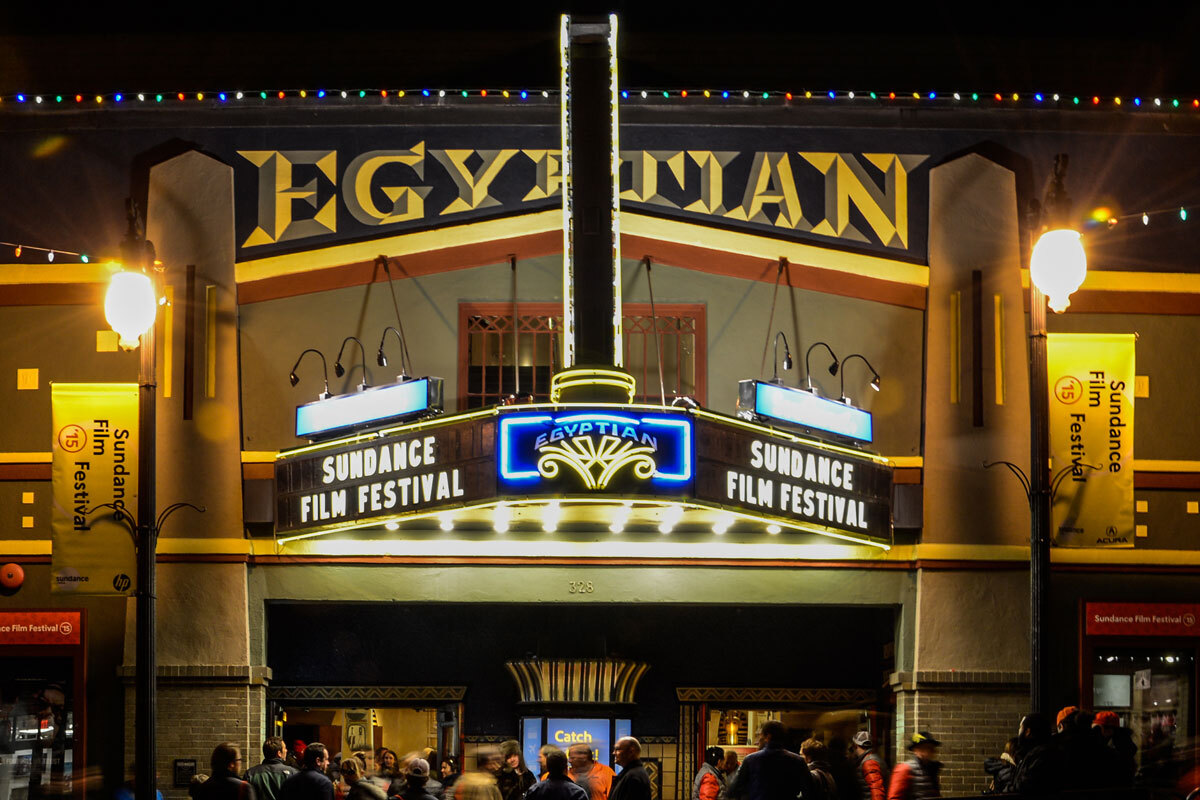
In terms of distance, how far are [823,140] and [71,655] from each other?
10282 mm

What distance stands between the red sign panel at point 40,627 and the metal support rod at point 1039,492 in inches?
401

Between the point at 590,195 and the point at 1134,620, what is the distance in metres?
7.62

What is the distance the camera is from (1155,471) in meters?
16.5

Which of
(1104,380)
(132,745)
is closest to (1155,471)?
(1104,380)

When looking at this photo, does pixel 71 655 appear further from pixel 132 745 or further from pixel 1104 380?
pixel 1104 380

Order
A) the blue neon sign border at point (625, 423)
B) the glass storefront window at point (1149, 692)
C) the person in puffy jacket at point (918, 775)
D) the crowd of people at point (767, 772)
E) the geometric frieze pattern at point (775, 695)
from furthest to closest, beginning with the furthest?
the geometric frieze pattern at point (775, 695) → the glass storefront window at point (1149, 692) → the blue neon sign border at point (625, 423) → the person in puffy jacket at point (918, 775) → the crowd of people at point (767, 772)

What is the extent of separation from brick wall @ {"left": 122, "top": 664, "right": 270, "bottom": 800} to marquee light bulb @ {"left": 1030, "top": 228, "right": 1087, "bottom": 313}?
9.27 metres

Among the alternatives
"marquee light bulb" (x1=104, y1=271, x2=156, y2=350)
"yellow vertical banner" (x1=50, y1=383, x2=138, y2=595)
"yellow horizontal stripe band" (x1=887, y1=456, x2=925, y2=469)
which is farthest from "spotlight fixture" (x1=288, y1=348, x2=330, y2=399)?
"yellow horizontal stripe band" (x1=887, y1=456, x2=925, y2=469)

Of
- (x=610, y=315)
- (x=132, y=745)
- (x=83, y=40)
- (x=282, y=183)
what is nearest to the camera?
(x=610, y=315)

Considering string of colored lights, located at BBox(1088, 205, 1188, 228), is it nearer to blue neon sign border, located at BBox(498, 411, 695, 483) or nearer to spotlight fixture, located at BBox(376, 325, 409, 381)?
blue neon sign border, located at BBox(498, 411, 695, 483)

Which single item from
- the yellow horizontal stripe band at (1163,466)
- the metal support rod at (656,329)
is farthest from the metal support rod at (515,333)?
the yellow horizontal stripe band at (1163,466)

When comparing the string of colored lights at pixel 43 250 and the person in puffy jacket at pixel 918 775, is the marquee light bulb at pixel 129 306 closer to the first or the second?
the string of colored lights at pixel 43 250

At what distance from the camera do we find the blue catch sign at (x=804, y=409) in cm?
1465

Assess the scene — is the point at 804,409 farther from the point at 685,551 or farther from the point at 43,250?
the point at 43,250
